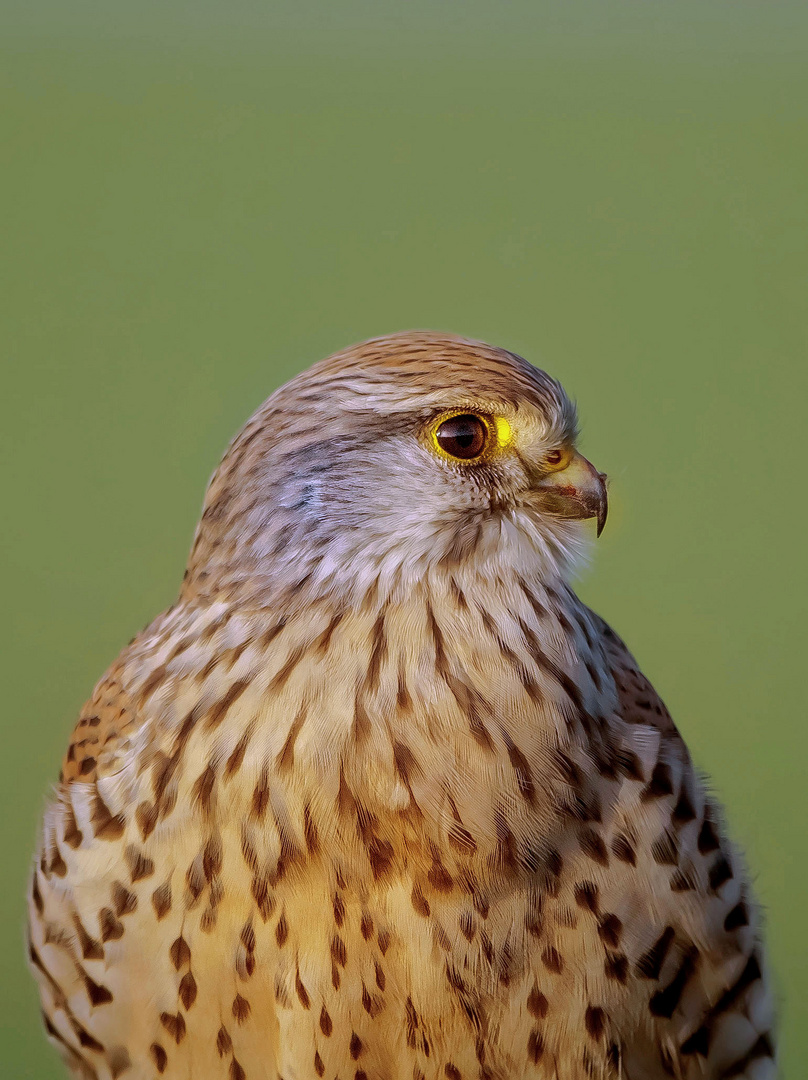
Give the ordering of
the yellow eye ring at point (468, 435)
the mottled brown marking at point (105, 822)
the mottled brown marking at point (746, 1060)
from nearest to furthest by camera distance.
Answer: the yellow eye ring at point (468, 435) → the mottled brown marking at point (105, 822) → the mottled brown marking at point (746, 1060)

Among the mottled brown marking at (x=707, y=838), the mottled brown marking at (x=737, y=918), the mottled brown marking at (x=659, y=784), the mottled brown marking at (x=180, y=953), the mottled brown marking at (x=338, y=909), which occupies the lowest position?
the mottled brown marking at (x=737, y=918)

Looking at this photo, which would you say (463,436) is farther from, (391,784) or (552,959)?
(552,959)

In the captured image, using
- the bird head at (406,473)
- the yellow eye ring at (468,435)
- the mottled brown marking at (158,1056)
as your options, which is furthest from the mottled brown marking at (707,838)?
the mottled brown marking at (158,1056)

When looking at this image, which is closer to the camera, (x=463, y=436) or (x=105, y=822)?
(x=463, y=436)

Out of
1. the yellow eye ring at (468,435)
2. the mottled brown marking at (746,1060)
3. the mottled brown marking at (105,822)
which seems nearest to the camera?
the yellow eye ring at (468,435)

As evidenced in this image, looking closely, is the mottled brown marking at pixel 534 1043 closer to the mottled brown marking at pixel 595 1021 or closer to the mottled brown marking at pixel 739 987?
the mottled brown marking at pixel 595 1021

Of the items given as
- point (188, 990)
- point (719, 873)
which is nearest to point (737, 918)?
point (719, 873)

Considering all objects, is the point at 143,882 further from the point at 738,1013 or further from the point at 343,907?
the point at 738,1013

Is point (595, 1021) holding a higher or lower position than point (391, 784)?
lower

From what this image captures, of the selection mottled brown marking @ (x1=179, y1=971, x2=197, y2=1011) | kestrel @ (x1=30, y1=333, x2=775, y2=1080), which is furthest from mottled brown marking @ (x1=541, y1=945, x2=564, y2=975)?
mottled brown marking @ (x1=179, y1=971, x2=197, y2=1011)
